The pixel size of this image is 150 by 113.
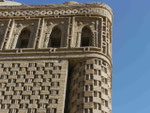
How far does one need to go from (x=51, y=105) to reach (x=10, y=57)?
457cm

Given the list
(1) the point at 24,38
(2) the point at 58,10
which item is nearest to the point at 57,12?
(2) the point at 58,10

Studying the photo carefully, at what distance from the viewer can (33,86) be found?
1616cm

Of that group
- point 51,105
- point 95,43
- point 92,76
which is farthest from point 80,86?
point 95,43

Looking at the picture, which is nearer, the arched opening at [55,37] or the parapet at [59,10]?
the arched opening at [55,37]

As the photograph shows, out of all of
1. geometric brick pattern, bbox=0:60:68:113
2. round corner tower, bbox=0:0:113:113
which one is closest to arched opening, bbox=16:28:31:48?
round corner tower, bbox=0:0:113:113

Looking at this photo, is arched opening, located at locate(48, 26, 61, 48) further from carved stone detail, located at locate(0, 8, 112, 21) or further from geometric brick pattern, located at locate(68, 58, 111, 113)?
geometric brick pattern, located at locate(68, 58, 111, 113)

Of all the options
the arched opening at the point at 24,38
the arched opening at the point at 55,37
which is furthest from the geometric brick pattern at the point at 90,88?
the arched opening at the point at 24,38

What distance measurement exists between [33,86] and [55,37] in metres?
4.59

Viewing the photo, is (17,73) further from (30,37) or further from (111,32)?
(111,32)

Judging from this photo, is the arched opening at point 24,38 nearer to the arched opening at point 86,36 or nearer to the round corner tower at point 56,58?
the round corner tower at point 56,58

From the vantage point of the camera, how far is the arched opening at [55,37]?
1939cm

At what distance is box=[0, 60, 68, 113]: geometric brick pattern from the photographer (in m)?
15.3

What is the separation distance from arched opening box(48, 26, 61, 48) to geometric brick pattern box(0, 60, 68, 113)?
8.87ft

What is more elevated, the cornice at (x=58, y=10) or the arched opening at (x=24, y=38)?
the cornice at (x=58, y=10)
